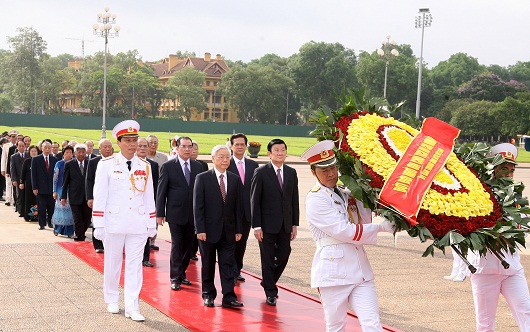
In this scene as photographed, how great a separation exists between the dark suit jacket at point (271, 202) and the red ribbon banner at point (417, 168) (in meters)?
3.13

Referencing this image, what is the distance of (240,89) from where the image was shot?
341ft

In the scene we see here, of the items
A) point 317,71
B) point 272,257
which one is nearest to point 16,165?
point 272,257

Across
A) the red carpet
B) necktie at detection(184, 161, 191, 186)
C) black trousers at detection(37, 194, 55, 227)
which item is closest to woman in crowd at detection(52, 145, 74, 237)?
black trousers at detection(37, 194, 55, 227)

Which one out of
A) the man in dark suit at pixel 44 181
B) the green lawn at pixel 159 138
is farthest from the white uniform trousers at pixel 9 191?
the green lawn at pixel 159 138

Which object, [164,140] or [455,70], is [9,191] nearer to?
[164,140]

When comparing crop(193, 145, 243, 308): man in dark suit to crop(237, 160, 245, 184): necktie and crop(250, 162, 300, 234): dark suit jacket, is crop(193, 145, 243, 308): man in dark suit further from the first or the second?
crop(237, 160, 245, 184): necktie

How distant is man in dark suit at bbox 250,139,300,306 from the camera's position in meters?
8.23

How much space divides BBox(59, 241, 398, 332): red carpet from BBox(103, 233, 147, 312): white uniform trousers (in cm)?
44

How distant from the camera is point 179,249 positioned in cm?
912

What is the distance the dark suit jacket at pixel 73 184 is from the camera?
41.7 ft

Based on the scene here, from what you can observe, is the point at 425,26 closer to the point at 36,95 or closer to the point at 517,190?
the point at 517,190

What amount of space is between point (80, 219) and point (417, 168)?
29.0 feet

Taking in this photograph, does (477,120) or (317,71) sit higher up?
(317,71)

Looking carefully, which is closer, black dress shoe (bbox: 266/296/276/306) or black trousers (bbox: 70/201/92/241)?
black dress shoe (bbox: 266/296/276/306)
